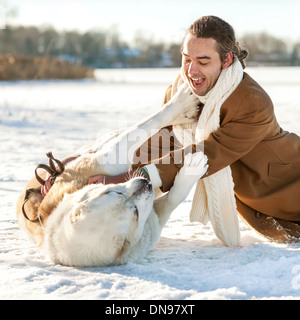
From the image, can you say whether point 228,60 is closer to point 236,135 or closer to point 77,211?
point 236,135

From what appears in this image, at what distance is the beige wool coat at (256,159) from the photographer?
9.66 feet

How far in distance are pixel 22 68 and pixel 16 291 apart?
1908cm

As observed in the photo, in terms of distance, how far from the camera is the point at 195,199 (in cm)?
325

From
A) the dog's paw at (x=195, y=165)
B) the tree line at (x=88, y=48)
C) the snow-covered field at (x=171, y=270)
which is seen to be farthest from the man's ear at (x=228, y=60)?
the tree line at (x=88, y=48)

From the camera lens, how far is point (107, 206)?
260 cm

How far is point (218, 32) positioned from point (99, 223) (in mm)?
1451

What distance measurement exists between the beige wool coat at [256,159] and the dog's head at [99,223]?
367 millimetres

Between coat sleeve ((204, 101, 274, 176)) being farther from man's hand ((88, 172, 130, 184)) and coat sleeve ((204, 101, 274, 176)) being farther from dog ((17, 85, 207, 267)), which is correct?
man's hand ((88, 172, 130, 184))

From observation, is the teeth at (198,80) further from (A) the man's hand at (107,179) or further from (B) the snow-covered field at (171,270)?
(B) the snow-covered field at (171,270)

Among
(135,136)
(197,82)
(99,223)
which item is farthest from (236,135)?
(99,223)

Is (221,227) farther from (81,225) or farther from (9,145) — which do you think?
(9,145)

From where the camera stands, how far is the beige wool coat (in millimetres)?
2945

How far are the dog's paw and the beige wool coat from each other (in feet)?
0.17

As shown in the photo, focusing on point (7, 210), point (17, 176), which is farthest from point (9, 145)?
point (7, 210)
